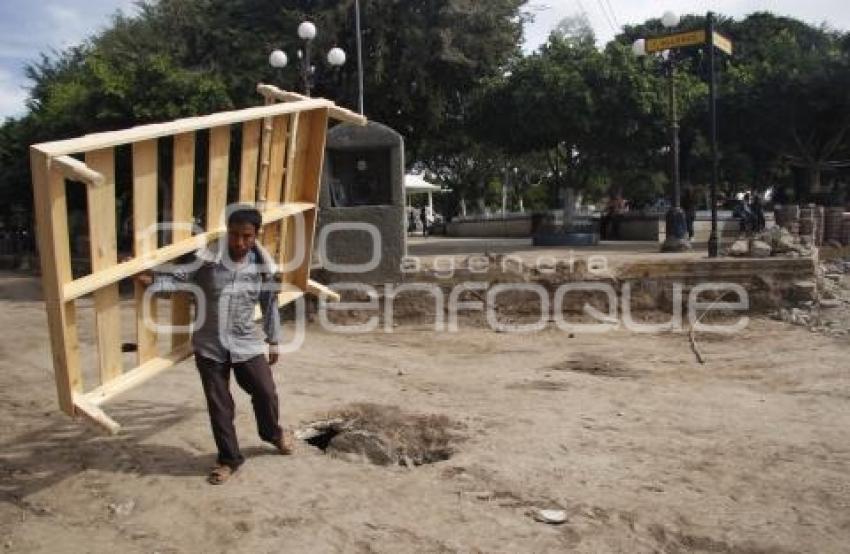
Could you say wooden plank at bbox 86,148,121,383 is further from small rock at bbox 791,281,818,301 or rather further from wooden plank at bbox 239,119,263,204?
small rock at bbox 791,281,818,301

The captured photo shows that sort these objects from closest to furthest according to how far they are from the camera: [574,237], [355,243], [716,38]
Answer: [355,243], [716,38], [574,237]

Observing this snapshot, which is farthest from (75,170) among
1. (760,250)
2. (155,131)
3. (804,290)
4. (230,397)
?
(760,250)

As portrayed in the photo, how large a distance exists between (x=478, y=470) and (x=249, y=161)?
228 centimetres

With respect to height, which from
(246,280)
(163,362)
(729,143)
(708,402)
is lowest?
(708,402)

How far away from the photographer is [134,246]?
4277 millimetres

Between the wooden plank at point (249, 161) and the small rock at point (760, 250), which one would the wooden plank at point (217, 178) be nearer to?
the wooden plank at point (249, 161)

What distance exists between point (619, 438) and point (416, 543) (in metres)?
2.08

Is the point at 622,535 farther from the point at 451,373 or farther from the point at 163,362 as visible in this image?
the point at 451,373

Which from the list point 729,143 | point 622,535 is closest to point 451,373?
point 622,535

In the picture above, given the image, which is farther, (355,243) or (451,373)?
(355,243)

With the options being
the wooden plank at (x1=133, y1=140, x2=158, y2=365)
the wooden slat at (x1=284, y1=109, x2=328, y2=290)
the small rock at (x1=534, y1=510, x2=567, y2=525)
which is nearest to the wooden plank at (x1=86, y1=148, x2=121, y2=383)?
the wooden plank at (x1=133, y1=140, x2=158, y2=365)

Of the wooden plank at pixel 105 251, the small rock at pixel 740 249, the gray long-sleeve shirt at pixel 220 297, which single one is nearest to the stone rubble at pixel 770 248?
the small rock at pixel 740 249

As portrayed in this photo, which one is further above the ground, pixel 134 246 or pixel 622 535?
pixel 134 246

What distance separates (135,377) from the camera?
4387mm
